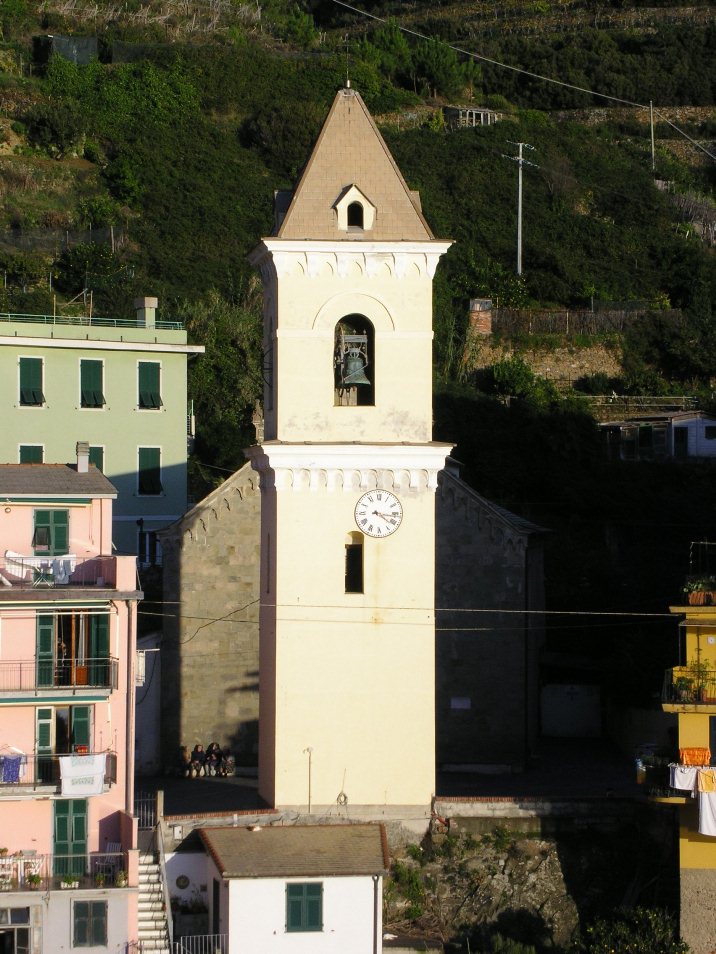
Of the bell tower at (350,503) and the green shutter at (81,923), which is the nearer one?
the green shutter at (81,923)

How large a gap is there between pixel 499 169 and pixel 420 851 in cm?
6339

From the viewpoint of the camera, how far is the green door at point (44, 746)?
43375 millimetres

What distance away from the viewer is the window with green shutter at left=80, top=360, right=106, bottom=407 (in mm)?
63656

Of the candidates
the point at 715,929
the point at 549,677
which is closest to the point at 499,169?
the point at 549,677

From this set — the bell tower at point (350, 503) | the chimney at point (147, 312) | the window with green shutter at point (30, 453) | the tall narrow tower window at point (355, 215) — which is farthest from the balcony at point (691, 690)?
the chimney at point (147, 312)

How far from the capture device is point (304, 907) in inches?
1700

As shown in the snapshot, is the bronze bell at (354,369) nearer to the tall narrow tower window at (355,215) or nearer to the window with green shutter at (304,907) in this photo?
the tall narrow tower window at (355,215)

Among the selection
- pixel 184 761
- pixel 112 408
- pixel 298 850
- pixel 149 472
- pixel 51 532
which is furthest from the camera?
pixel 149 472

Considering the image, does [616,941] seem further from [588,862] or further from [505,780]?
[505,780]

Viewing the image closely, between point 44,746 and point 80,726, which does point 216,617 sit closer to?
point 80,726

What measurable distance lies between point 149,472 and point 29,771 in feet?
72.8

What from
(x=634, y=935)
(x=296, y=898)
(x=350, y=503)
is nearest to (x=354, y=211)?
(x=350, y=503)

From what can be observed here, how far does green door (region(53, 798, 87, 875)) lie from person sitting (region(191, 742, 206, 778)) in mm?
8962

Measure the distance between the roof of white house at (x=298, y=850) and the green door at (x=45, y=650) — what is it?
14.3ft
